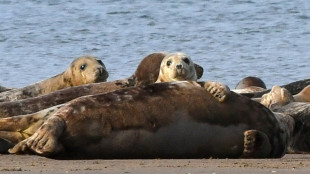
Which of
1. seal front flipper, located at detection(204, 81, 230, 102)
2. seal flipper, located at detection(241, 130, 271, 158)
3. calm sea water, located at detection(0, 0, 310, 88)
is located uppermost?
seal front flipper, located at detection(204, 81, 230, 102)

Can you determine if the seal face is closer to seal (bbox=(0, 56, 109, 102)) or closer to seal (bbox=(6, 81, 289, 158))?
seal (bbox=(0, 56, 109, 102))

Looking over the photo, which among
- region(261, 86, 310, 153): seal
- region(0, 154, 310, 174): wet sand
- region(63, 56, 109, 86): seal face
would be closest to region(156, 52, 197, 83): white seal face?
region(261, 86, 310, 153): seal

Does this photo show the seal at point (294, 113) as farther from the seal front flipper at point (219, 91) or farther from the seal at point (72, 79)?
the seal at point (72, 79)

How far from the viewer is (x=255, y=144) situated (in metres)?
7.42

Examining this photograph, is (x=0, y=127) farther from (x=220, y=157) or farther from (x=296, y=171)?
(x=296, y=171)

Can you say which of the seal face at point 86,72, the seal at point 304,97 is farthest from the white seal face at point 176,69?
the seal face at point 86,72

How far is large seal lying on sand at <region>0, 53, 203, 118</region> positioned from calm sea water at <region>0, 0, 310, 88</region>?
3313 millimetres

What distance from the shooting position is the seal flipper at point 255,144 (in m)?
7.41

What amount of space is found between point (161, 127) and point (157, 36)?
12556mm

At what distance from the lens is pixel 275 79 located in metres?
14.4

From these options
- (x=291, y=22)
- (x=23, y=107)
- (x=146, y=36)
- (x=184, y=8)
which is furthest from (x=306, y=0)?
(x=23, y=107)

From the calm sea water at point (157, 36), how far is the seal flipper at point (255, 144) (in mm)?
6459

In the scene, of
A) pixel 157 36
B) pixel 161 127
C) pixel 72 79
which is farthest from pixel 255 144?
pixel 157 36

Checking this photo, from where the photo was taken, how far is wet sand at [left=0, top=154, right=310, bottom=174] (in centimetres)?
629
